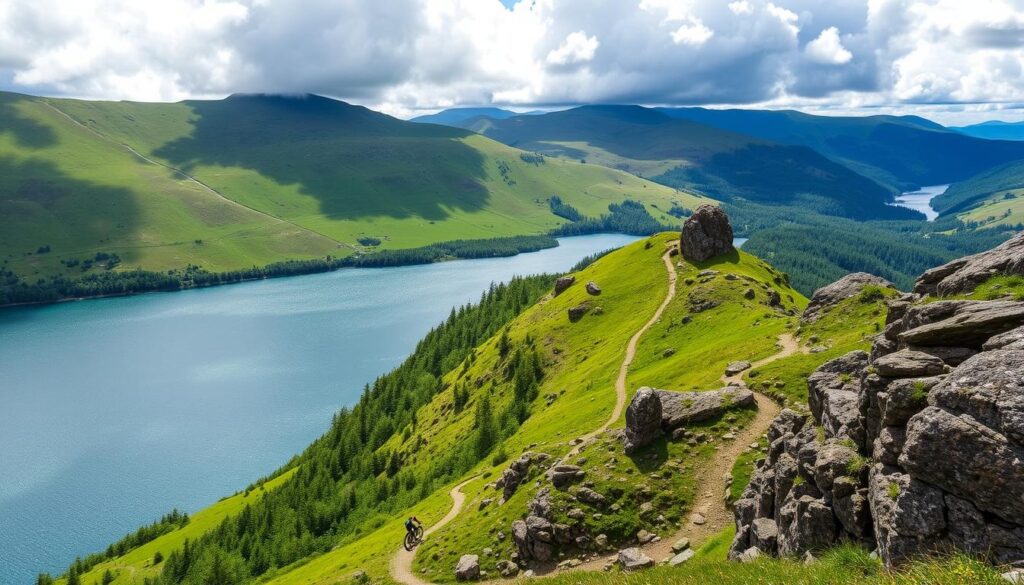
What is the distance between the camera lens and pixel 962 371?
22750mm

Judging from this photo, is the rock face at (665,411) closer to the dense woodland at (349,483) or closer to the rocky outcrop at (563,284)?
the dense woodland at (349,483)

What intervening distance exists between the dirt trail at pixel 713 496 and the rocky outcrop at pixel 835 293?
82.9 ft

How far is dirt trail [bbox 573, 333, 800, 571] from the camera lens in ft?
146

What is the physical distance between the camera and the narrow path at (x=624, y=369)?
2594 inches

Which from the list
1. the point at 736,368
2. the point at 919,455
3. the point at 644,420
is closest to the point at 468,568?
the point at 644,420

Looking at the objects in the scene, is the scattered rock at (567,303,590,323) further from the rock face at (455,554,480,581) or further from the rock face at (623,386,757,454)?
the rock face at (455,554,480,581)

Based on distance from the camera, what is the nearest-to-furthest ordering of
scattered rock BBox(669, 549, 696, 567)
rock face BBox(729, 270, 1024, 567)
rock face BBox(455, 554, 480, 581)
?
rock face BBox(729, 270, 1024, 567), scattered rock BBox(669, 549, 696, 567), rock face BBox(455, 554, 480, 581)

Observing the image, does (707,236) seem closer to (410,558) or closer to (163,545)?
(410,558)

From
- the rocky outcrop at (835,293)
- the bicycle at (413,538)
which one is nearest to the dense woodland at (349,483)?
the bicycle at (413,538)

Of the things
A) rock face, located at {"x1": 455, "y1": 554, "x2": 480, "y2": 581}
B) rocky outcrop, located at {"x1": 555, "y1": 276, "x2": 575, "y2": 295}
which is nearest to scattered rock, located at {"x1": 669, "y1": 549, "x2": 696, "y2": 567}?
rock face, located at {"x1": 455, "y1": 554, "x2": 480, "y2": 581}

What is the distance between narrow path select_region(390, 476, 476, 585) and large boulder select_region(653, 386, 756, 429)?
25.4 m

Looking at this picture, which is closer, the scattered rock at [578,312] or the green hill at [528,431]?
the green hill at [528,431]

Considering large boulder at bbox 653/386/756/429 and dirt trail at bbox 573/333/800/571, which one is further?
large boulder at bbox 653/386/756/429

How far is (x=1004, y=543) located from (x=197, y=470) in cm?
16446
